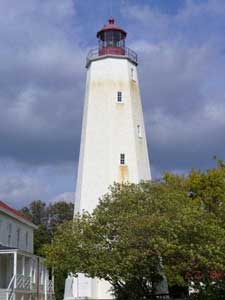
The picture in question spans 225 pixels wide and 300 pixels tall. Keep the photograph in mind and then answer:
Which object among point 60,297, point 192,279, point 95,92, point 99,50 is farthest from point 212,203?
point 60,297

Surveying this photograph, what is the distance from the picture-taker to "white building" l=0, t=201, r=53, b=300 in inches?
1351

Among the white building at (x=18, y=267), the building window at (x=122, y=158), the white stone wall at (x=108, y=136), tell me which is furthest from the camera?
the building window at (x=122, y=158)

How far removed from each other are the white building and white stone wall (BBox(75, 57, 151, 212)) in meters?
4.96

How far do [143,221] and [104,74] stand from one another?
18534mm

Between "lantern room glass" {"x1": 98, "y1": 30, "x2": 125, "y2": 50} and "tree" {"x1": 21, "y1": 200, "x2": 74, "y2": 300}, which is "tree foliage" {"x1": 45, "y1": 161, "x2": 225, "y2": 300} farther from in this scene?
"tree" {"x1": 21, "y1": 200, "x2": 74, "y2": 300}

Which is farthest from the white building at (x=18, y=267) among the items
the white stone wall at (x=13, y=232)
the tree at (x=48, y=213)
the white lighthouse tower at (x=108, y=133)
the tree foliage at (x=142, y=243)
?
the tree at (x=48, y=213)

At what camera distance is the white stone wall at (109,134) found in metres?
41.7

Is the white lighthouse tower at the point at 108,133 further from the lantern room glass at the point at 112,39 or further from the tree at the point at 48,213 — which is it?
the tree at the point at 48,213

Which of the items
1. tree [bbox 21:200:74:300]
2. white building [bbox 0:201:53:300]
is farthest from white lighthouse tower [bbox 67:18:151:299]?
tree [bbox 21:200:74:300]

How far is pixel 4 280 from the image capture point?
37.7 metres

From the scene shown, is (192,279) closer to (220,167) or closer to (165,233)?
(165,233)

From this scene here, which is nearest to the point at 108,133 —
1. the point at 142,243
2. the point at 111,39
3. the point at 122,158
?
the point at 122,158

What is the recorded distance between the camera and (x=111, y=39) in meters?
45.1

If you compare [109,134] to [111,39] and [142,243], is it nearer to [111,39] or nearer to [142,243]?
[111,39]
